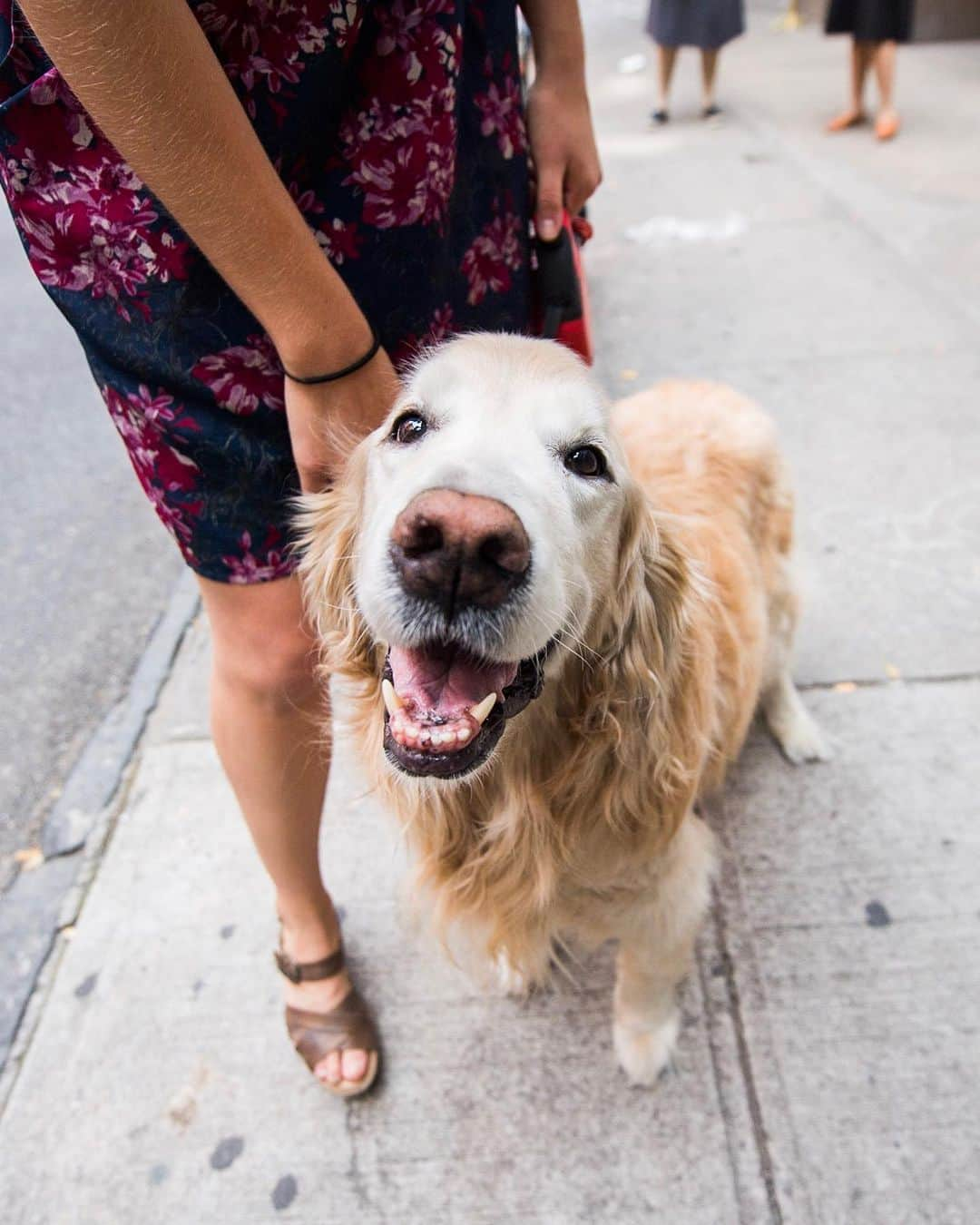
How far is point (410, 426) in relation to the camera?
1466 millimetres

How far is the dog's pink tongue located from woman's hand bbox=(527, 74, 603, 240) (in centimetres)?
91

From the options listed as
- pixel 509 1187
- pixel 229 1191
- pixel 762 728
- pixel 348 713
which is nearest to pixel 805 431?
pixel 762 728

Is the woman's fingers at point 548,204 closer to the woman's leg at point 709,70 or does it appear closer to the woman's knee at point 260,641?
the woman's knee at point 260,641

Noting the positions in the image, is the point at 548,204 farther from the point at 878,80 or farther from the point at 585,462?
the point at 878,80

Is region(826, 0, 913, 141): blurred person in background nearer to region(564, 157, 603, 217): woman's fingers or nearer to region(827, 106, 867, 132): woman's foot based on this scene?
region(827, 106, 867, 132): woman's foot

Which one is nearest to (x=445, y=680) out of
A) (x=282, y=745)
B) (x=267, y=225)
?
(x=282, y=745)

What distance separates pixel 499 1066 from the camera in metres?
1.90

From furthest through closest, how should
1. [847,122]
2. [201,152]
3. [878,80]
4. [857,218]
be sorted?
[847,122] < [878,80] < [857,218] < [201,152]

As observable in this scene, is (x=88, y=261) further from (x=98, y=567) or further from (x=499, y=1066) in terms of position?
(x=98, y=567)

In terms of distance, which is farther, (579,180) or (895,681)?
(895,681)

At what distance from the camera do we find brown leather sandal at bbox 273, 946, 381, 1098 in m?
1.87

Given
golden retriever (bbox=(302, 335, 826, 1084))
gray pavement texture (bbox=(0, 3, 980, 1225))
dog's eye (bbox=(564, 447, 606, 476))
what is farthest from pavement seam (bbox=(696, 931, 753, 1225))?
dog's eye (bbox=(564, 447, 606, 476))

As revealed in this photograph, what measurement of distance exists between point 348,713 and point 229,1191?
3.27 ft

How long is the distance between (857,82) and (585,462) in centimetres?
820
